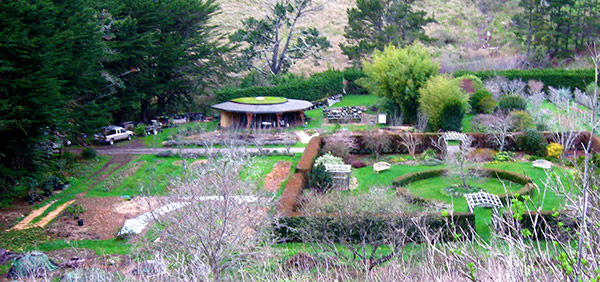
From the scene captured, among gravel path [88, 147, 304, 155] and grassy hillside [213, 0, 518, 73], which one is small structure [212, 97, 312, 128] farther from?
grassy hillside [213, 0, 518, 73]

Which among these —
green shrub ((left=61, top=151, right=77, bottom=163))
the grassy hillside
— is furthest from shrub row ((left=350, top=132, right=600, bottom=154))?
the grassy hillside

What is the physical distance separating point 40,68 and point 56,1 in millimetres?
5146

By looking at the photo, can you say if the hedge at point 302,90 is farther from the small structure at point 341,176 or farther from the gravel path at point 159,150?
the small structure at point 341,176

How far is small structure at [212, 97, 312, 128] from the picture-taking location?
34344mm

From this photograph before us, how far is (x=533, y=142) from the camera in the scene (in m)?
25.7

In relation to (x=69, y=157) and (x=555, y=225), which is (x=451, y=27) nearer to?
(x=69, y=157)

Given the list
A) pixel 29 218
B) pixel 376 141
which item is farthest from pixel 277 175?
pixel 29 218

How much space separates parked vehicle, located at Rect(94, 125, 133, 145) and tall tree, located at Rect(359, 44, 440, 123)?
53.8 feet

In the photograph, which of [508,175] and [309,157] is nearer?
[508,175]

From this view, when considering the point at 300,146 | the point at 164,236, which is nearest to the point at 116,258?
the point at 164,236

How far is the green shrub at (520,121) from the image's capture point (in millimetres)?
28969

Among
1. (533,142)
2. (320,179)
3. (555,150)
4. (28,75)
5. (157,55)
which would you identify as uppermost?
(157,55)

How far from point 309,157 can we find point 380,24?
2953cm

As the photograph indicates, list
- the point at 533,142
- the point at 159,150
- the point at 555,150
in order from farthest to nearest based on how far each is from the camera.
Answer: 1. the point at 159,150
2. the point at 533,142
3. the point at 555,150
